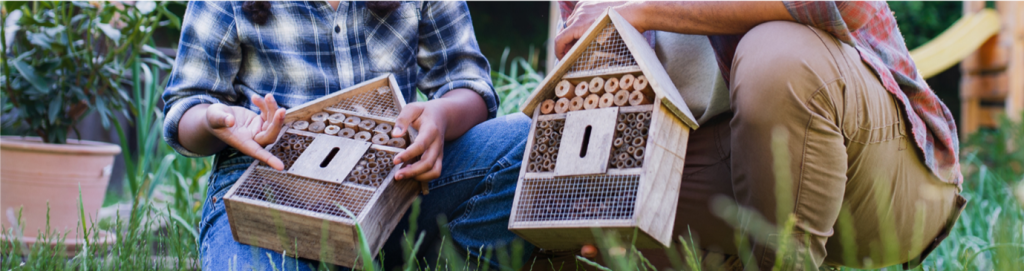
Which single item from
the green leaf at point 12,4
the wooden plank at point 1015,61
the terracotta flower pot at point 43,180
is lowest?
the wooden plank at point 1015,61

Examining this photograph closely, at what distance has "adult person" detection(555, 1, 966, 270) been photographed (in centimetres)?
111

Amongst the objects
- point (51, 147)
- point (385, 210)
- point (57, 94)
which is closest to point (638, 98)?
point (385, 210)

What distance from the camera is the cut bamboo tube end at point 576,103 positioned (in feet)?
4.10

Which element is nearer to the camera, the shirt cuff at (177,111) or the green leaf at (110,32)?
the shirt cuff at (177,111)

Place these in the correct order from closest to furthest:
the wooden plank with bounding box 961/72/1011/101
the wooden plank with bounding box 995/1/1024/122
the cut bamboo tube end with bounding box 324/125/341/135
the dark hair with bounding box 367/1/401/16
A: the cut bamboo tube end with bounding box 324/125/341/135 < the dark hair with bounding box 367/1/401/16 < the wooden plank with bounding box 995/1/1024/122 < the wooden plank with bounding box 961/72/1011/101

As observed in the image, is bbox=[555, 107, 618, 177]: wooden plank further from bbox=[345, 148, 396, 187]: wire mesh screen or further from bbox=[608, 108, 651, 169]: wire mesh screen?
bbox=[345, 148, 396, 187]: wire mesh screen

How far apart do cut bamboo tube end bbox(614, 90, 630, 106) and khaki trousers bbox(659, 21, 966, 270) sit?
0.18m

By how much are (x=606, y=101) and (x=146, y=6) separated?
206cm

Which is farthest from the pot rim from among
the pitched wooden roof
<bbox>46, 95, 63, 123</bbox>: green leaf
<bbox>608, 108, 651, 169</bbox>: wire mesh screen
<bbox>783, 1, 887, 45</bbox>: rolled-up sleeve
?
<bbox>783, 1, 887, 45</bbox>: rolled-up sleeve

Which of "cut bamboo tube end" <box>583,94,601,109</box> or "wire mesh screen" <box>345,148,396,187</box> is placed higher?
"cut bamboo tube end" <box>583,94,601,109</box>

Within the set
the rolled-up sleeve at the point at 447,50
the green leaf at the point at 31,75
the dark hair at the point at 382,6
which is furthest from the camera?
the green leaf at the point at 31,75

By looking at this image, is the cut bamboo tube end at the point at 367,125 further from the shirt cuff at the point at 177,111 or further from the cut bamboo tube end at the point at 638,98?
the cut bamboo tube end at the point at 638,98

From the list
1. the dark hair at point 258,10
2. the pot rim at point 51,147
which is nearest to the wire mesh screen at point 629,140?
the dark hair at point 258,10

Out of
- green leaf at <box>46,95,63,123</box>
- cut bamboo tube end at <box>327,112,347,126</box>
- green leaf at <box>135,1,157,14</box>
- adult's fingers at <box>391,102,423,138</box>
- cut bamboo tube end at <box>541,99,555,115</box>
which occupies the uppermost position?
cut bamboo tube end at <box>541,99,555,115</box>
